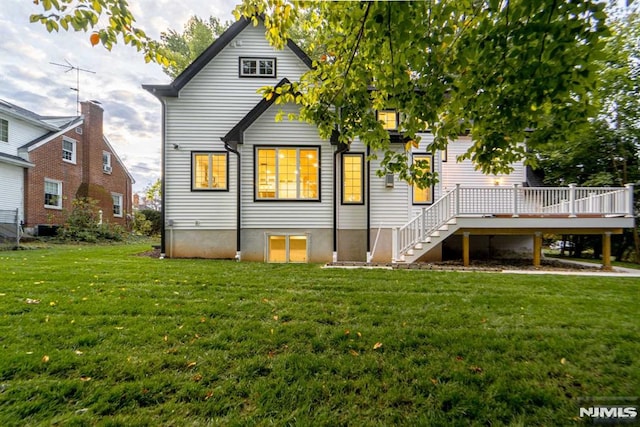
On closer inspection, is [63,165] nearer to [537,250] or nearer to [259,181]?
[259,181]

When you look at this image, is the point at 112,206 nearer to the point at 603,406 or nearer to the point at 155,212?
the point at 155,212

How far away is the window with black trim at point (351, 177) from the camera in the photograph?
9445mm

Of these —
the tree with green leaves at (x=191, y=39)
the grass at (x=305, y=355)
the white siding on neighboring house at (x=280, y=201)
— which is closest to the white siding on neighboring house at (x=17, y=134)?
the tree with green leaves at (x=191, y=39)

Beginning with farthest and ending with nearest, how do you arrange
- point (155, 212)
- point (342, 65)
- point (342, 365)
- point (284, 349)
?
point (155, 212)
point (342, 65)
point (284, 349)
point (342, 365)

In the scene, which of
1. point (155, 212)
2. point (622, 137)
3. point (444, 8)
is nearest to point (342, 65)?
point (444, 8)

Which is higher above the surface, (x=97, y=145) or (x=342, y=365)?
(x=97, y=145)

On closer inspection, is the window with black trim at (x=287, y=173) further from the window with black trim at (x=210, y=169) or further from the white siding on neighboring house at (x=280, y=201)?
the window with black trim at (x=210, y=169)

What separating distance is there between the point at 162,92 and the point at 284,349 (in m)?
9.90

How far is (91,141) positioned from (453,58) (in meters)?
23.0

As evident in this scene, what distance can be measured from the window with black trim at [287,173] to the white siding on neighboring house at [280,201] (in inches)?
6.8

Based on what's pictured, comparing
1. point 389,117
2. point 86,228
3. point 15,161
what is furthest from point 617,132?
point 15,161

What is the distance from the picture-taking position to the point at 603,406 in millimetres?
2070

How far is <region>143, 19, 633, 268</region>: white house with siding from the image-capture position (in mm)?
9203

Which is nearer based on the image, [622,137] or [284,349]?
[284,349]
